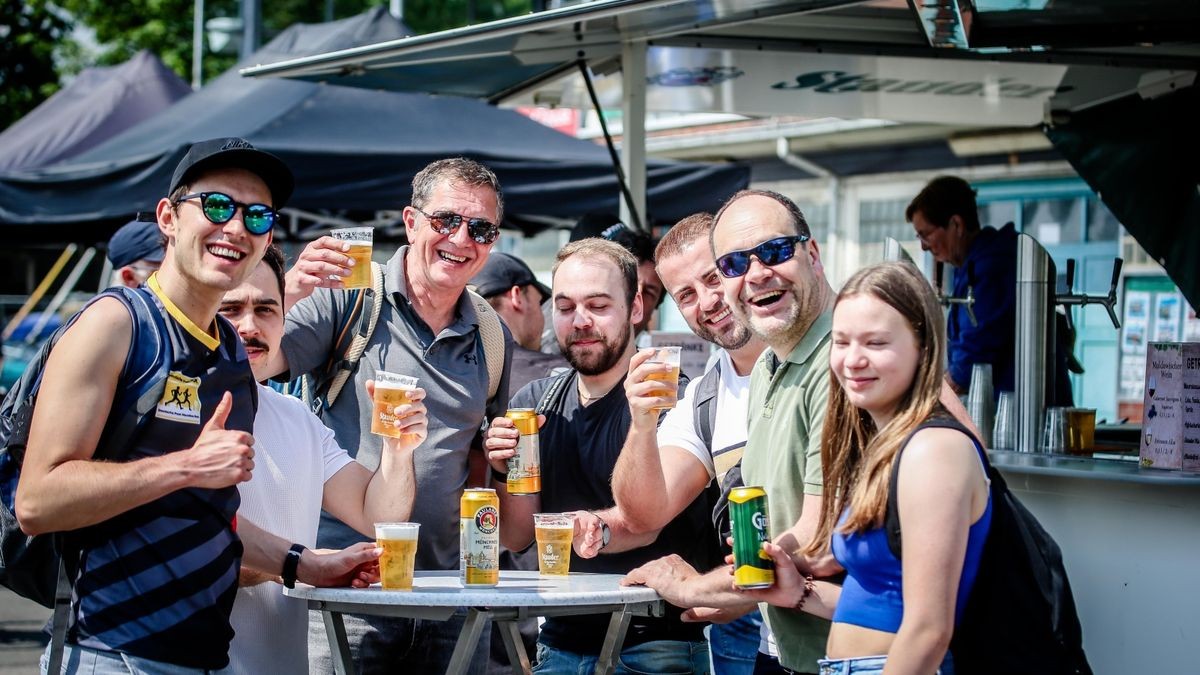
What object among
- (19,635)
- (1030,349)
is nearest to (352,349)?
(1030,349)

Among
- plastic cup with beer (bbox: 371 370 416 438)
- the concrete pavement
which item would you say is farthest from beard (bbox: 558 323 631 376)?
the concrete pavement

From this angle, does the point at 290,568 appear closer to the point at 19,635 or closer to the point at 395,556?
the point at 395,556

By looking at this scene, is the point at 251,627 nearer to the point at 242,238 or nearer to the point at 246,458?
the point at 246,458

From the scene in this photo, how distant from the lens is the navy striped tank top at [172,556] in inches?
109

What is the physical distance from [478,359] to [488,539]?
920 millimetres

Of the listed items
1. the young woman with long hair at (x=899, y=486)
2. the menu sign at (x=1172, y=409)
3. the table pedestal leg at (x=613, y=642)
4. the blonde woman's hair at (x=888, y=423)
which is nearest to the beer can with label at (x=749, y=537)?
the young woman with long hair at (x=899, y=486)

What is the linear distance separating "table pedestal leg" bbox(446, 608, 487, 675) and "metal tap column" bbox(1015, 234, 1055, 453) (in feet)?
8.72

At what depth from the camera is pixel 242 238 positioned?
300 centimetres

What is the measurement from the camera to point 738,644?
376cm

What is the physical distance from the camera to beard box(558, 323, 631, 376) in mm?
4004

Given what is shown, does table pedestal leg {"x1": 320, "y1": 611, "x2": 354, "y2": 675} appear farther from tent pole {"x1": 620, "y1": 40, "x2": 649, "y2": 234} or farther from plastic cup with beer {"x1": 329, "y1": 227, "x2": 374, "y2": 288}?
tent pole {"x1": 620, "y1": 40, "x2": 649, "y2": 234}

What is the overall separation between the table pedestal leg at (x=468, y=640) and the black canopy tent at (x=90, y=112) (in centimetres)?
1024

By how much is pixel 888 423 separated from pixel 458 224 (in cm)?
181

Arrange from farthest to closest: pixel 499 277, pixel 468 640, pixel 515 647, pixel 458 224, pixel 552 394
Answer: pixel 499 277
pixel 552 394
pixel 458 224
pixel 515 647
pixel 468 640
